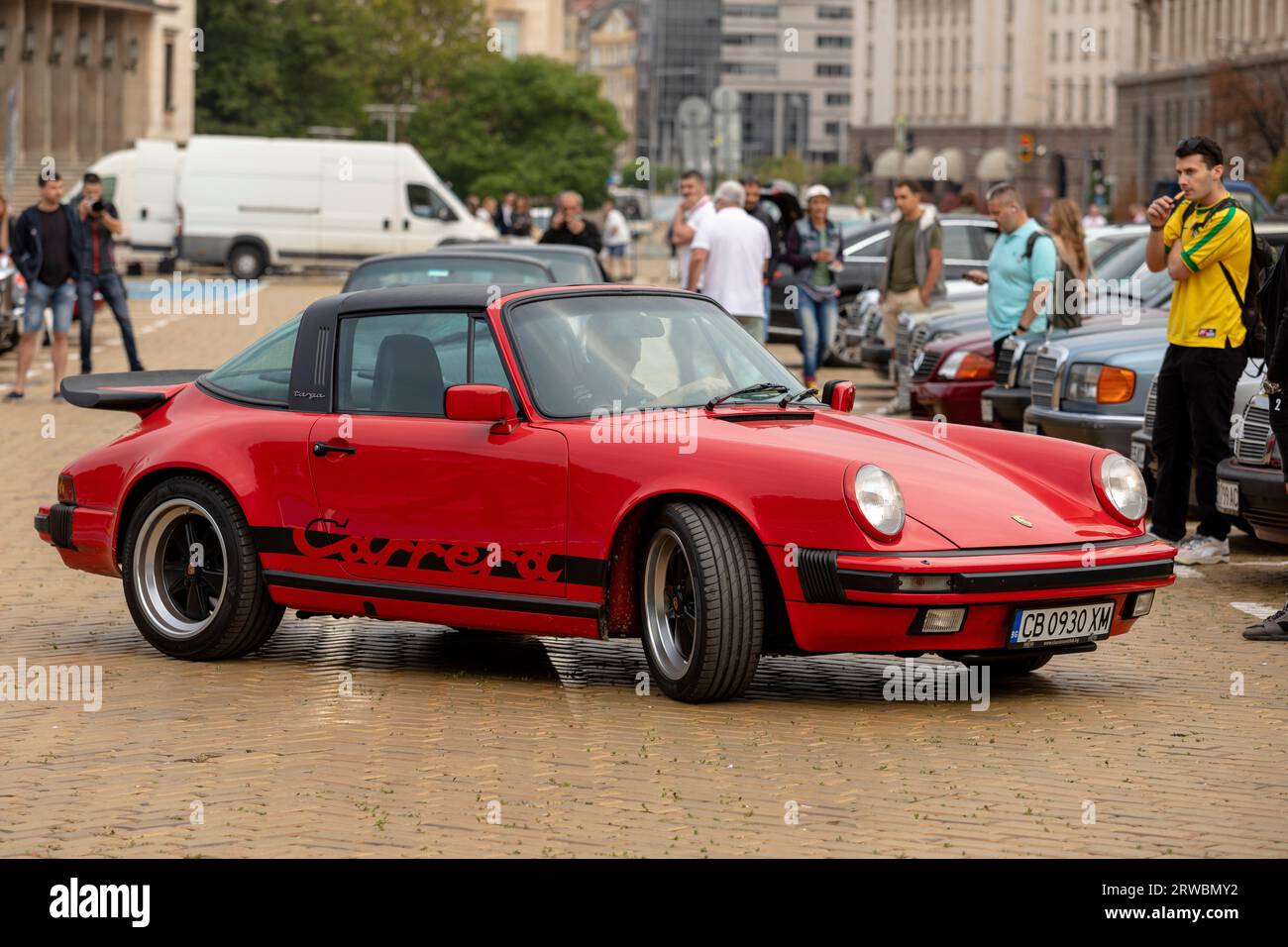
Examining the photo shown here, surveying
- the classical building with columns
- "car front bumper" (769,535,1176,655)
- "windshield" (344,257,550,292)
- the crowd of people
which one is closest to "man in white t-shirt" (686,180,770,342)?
"windshield" (344,257,550,292)

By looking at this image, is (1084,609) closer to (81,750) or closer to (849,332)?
Answer: (81,750)

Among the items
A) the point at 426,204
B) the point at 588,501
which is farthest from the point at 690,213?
the point at 426,204

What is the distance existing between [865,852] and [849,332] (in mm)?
18819

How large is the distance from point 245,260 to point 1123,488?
41.6 m

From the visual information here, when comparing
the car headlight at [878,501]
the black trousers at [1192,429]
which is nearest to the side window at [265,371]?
the car headlight at [878,501]

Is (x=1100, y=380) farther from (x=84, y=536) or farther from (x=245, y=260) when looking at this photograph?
(x=245, y=260)

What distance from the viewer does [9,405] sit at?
20141mm

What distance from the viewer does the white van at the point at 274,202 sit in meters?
47.4

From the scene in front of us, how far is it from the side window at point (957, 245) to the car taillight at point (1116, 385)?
11.8m

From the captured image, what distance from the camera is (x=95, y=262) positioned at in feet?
69.2

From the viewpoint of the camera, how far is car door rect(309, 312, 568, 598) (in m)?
7.87

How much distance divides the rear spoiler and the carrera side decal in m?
0.91

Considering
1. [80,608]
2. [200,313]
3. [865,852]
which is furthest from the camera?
[200,313]
